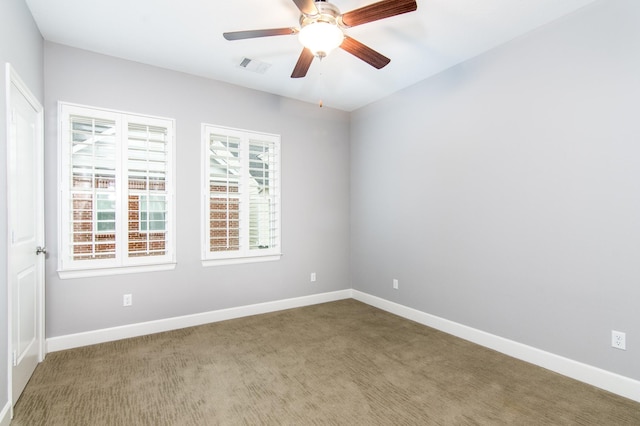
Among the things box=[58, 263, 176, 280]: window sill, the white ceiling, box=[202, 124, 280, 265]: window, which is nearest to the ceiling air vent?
the white ceiling

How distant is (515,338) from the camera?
2.94 meters

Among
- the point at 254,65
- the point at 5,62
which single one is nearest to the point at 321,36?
the point at 254,65

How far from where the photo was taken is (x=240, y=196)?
403 centimetres

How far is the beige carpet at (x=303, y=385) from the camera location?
2084 millimetres

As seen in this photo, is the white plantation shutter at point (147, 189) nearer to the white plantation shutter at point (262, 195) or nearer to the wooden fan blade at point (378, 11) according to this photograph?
the white plantation shutter at point (262, 195)

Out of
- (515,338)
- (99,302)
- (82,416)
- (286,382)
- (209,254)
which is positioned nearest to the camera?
(82,416)

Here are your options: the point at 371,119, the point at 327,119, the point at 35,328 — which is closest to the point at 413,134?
the point at 371,119

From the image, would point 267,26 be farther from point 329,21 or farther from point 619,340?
point 619,340

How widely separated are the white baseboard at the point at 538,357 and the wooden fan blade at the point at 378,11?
293 centimetres

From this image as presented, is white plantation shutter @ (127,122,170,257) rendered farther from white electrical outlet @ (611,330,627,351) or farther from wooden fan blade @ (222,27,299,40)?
white electrical outlet @ (611,330,627,351)

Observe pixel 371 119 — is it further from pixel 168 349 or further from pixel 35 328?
pixel 35 328

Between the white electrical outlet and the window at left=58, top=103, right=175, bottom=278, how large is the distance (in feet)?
13.4

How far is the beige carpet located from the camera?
82.0 inches

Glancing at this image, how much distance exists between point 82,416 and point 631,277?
3.91 meters
